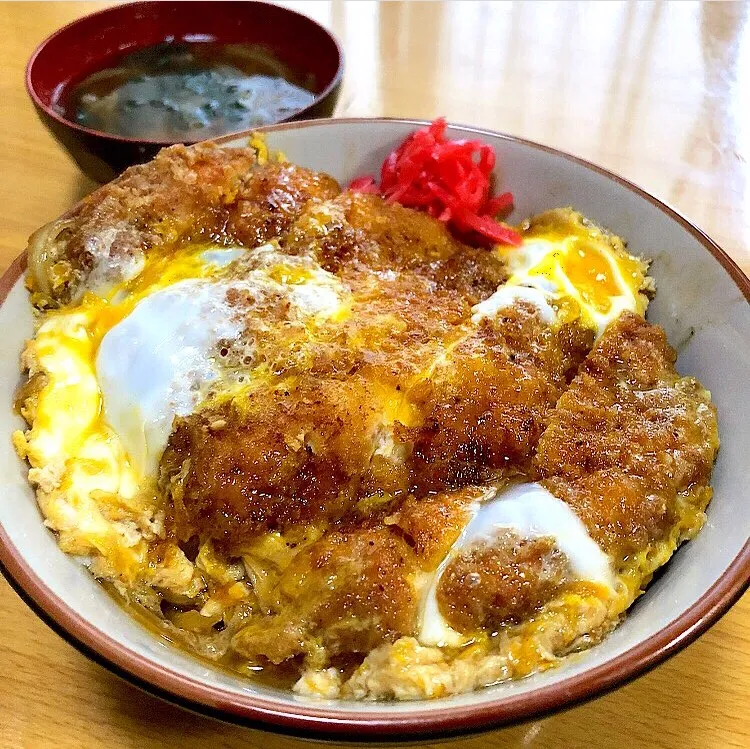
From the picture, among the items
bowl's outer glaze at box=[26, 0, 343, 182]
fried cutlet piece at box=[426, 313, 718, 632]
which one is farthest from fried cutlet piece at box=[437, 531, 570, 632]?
bowl's outer glaze at box=[26, 0, 343, 182]

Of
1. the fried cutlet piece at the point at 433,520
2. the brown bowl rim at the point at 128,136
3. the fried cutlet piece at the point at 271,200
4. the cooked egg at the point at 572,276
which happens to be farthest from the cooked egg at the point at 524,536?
the brown bowl rim at the point at 128,136

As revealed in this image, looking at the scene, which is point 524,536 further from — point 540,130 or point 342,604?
point 540,130

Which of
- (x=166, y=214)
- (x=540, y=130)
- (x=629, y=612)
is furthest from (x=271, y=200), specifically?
(x=540, y=130)

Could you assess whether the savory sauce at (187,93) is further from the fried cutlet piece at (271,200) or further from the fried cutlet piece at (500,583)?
the fried cutlet piece at (500,583)

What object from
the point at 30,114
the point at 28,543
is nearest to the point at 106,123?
the point at 30,114

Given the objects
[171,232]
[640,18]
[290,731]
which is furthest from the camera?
[640,18]

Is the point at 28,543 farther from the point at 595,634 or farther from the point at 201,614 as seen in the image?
the point at 595,634
